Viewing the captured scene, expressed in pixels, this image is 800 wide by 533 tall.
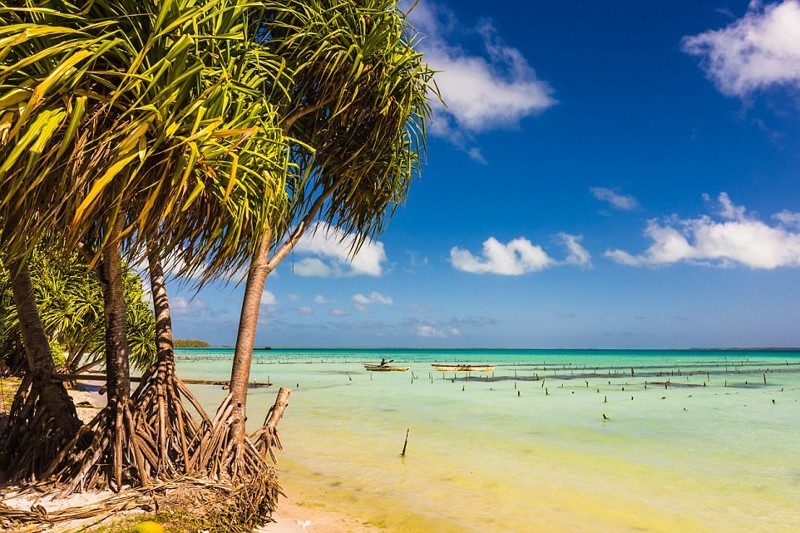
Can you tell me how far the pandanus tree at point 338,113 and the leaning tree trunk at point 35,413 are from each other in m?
1.61

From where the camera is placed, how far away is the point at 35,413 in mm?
5391

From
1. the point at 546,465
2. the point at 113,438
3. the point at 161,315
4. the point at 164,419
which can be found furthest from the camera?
the point at 546,465

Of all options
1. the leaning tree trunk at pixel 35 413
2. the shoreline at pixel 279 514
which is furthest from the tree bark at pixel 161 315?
the shoreline at pixel 279 514

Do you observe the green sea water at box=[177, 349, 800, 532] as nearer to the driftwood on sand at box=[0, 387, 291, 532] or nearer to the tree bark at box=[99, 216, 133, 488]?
the driftwood on sand at box=[0, 387, 291, 532]

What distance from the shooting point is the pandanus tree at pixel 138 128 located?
9.52 feet

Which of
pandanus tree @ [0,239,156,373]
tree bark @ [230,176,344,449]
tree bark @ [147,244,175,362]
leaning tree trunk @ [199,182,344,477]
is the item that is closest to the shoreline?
leaning tree trunk @ [199,182,344,477]

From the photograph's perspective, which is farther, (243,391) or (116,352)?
(243,391)

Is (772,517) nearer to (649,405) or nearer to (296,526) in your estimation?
(296,526)

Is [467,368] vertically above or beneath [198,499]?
beneath

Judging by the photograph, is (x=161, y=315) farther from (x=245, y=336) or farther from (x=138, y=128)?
(x=138, y=128)

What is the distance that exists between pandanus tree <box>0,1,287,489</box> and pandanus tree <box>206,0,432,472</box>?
0.70m

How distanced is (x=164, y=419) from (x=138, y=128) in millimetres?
2987

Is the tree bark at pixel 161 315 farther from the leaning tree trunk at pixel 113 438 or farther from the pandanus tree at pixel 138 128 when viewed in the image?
the pandanus tree at pixel 138 128

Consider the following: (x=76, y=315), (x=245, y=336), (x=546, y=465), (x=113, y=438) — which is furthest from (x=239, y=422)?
(x=76, y=315)
